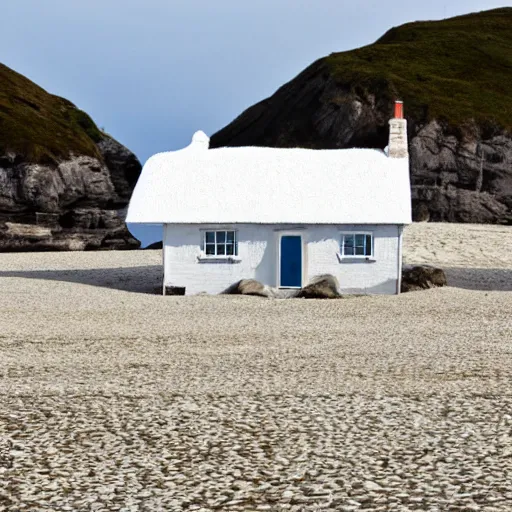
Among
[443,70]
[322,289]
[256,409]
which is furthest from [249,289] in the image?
[443,70]

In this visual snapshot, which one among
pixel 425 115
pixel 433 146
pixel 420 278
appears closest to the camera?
pixel 420 278

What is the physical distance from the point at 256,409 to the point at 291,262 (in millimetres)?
16701

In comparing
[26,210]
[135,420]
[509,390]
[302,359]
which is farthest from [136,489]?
[26,210]

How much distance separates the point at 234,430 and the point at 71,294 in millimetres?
17672

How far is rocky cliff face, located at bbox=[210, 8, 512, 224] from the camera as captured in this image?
5488 cm

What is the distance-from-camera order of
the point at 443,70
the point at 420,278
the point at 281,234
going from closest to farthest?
1. the point at 281,234
2. the point at 420,278
3. the point at 443,70

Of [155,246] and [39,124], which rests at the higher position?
[39,124]


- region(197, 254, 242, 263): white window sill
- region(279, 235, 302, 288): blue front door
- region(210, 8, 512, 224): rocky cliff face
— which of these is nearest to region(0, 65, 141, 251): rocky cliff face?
region(210, 8, 512, 224): rocky cliff face

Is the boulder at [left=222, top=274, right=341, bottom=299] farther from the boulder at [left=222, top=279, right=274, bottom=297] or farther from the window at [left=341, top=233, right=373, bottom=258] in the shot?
the window at [left=341, top=233, right=373, bottom=258]

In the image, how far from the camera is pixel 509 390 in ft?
37.4

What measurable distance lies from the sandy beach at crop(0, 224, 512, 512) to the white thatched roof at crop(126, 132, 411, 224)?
5110mm

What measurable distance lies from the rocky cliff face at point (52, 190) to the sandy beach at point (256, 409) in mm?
26648

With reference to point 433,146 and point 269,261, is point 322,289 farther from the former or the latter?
point 433,146

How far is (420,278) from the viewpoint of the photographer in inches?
1102
